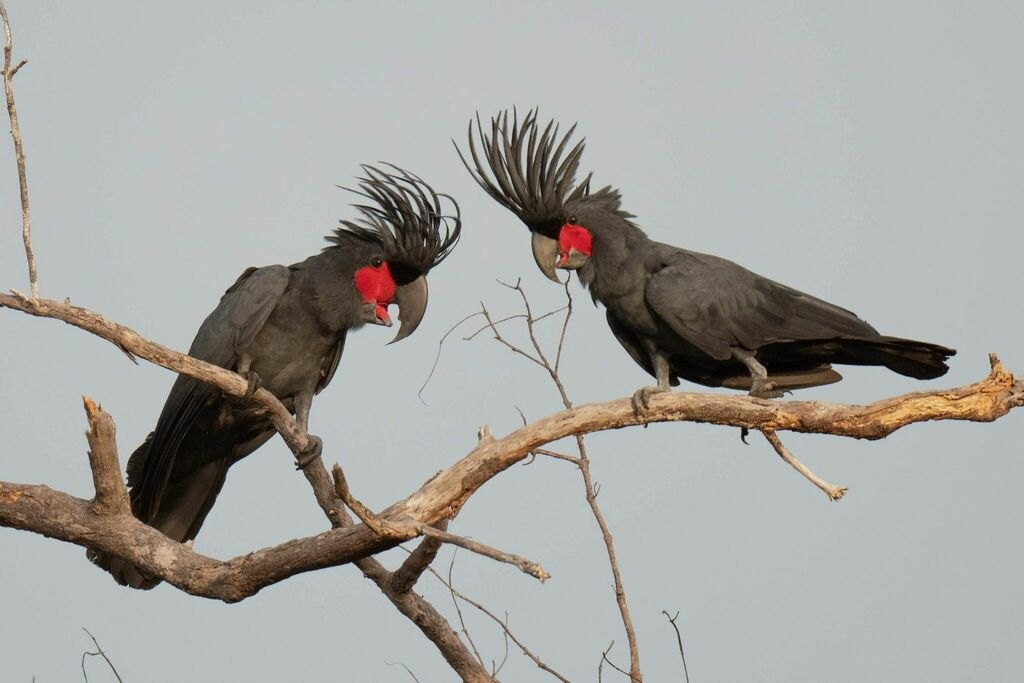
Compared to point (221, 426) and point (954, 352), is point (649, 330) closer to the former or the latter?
point (954, 352)

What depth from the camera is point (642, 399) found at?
557 centimetres

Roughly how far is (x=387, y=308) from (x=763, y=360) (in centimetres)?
242

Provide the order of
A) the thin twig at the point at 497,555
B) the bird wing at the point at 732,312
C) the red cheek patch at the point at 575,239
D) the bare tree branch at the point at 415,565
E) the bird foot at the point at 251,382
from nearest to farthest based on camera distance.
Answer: the thin twig at the point at 497,555
the bare tree branch at the point at 415,565
the bird foot at the point at 251,382
the bird wing at the point at 732,312
the red cheek patch at the point at 575,239

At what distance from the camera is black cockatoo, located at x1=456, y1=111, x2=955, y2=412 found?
6.49 meters

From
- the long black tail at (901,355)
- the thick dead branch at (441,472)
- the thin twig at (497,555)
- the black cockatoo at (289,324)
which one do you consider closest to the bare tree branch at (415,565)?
the thick dead branch at (441,472)

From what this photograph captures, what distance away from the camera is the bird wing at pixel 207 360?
652 centimetres

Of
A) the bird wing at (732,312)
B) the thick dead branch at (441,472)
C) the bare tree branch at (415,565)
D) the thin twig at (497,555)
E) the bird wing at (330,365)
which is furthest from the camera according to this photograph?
the bird wing at (330,365)

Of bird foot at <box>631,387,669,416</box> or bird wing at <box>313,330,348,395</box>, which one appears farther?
bird wing at <box>313,330,348,395</box>

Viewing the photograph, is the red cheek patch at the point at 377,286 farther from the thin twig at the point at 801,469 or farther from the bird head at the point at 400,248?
the thin twig at the point at 801,469

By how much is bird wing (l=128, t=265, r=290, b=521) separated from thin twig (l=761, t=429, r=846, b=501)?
122 inches

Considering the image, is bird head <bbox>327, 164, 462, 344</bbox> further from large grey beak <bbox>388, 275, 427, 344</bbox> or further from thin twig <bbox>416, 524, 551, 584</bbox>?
thin twig <bbox>416, 524, 551, 584</bbox>

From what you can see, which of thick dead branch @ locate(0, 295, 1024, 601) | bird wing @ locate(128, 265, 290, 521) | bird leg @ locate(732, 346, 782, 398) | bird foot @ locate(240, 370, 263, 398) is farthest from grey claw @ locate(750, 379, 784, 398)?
bird wing @ locate(128, 265, 290, 521)

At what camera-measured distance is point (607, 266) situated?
6.80 m

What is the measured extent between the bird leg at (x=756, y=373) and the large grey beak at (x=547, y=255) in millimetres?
1212
